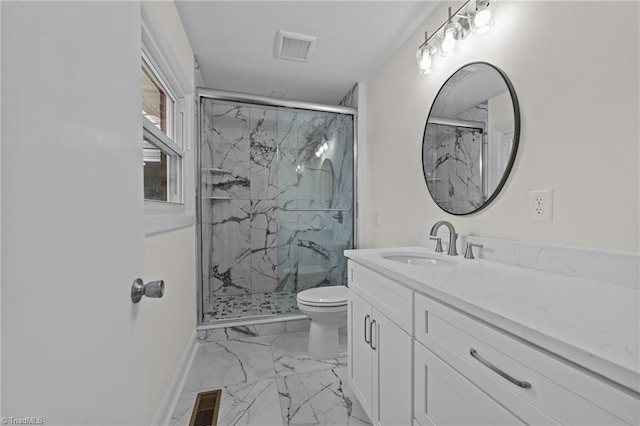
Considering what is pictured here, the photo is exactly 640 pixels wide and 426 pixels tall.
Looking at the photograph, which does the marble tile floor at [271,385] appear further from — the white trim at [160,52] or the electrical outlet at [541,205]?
the white trim at [160,52]

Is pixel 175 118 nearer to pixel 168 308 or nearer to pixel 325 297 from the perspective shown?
pixel 168 308

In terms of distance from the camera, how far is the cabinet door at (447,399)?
25.7 inches

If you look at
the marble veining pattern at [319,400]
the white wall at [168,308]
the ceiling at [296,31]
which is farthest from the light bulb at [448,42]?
the marble veining pattern at [319,400]

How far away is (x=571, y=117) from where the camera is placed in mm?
989

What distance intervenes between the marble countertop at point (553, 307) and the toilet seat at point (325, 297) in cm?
85

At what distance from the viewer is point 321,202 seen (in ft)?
8.98

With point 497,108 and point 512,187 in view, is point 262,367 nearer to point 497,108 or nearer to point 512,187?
point 512,187

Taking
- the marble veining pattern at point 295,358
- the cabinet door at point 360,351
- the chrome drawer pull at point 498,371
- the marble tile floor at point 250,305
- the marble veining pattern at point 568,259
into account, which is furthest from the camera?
the marble tile floor at point 250,305

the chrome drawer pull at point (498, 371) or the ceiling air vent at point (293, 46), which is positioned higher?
the ceiling air vent at point (293, 46)

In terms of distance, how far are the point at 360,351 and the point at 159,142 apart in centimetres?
155

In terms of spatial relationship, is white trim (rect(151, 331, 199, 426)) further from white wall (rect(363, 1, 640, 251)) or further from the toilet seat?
white wall (rect(363, 1, 640, 251))

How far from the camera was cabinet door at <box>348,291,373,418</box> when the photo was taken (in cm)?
129

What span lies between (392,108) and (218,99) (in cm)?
143

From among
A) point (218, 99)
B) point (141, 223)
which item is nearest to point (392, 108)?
point (218, 99)
